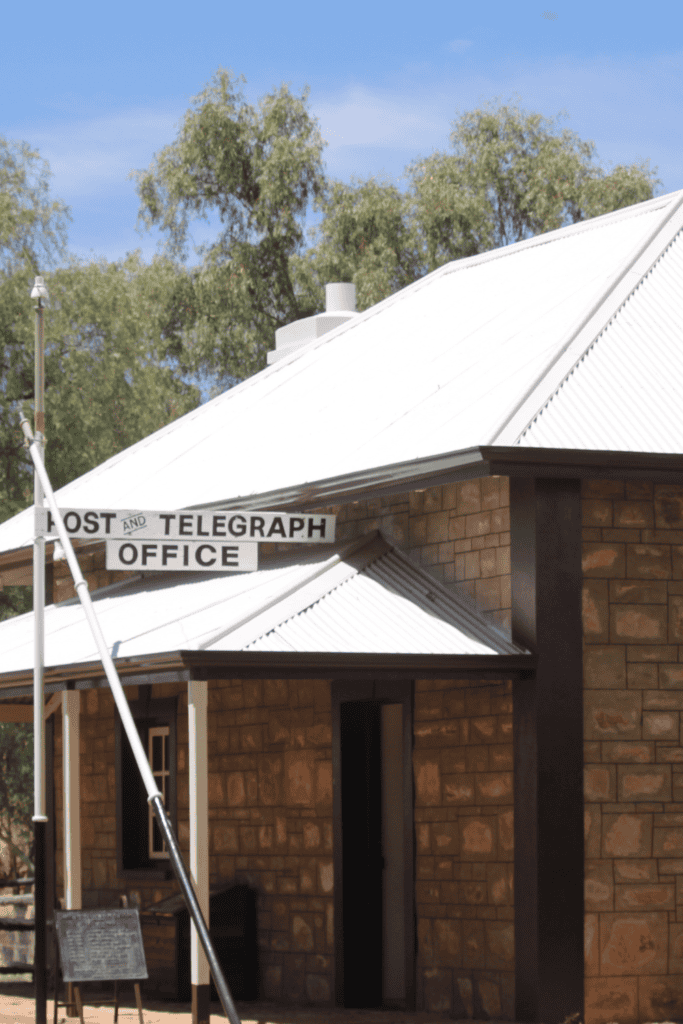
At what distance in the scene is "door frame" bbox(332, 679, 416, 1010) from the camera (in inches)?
431


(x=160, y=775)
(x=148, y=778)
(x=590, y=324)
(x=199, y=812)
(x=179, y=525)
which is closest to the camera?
(x=148, y=778)

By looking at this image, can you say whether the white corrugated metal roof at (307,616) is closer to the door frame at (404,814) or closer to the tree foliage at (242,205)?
the door frame at (404,814)

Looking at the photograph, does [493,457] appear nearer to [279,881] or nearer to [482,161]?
[279,881]

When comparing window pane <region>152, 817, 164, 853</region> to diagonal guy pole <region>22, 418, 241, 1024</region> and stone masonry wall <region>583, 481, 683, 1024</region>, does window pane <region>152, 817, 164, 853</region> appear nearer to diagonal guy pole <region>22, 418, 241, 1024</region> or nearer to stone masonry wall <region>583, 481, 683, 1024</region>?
diagonal guy pole <region>22, 418, 241, 1024</region>

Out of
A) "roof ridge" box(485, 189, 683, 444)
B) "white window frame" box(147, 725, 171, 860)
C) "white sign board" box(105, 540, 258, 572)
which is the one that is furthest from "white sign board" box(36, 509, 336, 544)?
"white window frame" box(147, 725, 171, 860)

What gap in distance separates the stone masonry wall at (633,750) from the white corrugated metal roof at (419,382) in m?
0.66

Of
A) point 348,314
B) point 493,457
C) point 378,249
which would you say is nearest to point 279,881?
point 493,457

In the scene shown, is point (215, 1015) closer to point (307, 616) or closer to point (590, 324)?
point (307, 616)

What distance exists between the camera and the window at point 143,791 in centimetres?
1402

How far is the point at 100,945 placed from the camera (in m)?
9.89

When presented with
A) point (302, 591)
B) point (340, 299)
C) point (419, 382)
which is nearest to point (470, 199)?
point (340, 299)

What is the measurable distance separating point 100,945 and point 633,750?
3.61m

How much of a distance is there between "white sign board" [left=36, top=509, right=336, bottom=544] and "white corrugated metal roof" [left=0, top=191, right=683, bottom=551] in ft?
1.30

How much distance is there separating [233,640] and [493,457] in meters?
1.97
